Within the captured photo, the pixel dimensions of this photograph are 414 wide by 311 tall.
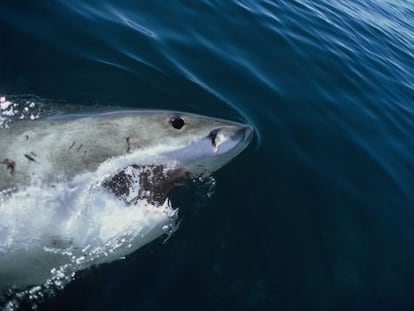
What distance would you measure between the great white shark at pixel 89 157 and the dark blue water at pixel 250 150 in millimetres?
667

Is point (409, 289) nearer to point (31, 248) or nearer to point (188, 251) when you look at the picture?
point (188, 251)

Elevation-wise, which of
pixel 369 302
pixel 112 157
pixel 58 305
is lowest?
pixel 58 305

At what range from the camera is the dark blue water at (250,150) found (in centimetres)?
527

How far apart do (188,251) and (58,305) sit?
1.46 meters

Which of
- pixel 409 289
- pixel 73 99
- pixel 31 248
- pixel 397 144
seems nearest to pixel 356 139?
pixel 397 144

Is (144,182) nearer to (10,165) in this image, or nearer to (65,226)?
(65,226)

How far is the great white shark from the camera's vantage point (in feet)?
12.2

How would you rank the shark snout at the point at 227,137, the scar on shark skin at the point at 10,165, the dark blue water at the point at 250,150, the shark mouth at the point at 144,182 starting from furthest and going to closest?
1. the dark blue water at the point at 250,150
2. the shark snout at the point at 227,137
3. the shark mouth at the point at 144,182
4. the scar on shark skin at the point at 10,165

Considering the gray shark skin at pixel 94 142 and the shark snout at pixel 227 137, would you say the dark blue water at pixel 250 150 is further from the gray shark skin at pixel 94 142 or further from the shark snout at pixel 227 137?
the shark snout at pixel 227 137

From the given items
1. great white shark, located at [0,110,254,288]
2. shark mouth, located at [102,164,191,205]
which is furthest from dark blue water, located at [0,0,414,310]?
shark mouth, located at [102,164,191,205]

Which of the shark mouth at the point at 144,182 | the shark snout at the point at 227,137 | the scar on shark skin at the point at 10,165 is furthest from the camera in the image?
the shark snout at the point at 227,137

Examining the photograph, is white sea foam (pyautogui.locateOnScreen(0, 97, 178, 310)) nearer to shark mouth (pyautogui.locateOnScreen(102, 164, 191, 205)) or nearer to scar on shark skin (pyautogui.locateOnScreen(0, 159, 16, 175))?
shark mouth (pyautogui.locateOnScreen(102, 164, 191, 205))

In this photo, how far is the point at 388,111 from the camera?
10.5m

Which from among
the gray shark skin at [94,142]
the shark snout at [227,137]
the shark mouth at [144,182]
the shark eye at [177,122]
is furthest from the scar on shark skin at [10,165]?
the shark snout at [227,137]
